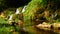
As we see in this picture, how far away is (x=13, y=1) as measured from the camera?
5294cm

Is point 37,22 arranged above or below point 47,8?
below

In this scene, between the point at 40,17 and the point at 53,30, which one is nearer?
the point at 53,30

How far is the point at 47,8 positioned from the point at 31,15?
338cm

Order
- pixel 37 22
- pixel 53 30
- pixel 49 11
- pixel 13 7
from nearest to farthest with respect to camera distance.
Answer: pixel 53 30, pixel 37 22, pixel 49 11, pixel 13 7

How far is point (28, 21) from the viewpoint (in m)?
41.5

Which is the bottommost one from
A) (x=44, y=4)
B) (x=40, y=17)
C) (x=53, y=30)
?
(x=53, y=30)

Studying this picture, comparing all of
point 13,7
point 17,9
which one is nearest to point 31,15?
point 17,9

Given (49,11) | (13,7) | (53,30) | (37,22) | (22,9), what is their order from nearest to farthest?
1. (53,30)
2. (37,22)
3. (49,11)
4. (22,9)
5. (13,7)

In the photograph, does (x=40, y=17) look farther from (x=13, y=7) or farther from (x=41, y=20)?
(x=13, y=7)

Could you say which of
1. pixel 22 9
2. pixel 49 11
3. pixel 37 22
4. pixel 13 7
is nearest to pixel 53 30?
pixel 37 22

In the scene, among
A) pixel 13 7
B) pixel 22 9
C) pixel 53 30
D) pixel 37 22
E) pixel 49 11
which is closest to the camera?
pixel 53 30

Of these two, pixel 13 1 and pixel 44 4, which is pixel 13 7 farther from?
pixel 44 4

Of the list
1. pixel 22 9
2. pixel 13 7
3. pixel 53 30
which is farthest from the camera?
pixel 13 7

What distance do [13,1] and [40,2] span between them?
10400 mm
